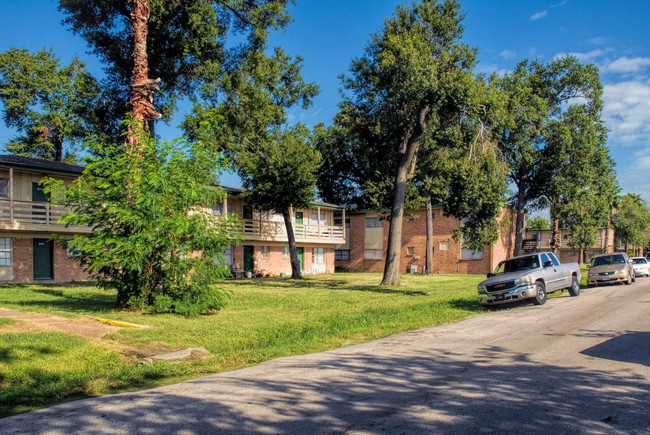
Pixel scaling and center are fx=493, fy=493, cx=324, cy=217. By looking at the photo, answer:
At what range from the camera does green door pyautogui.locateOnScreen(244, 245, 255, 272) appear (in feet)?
121

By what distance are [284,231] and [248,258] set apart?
3718mm

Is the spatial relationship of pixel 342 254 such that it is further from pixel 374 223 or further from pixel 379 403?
pixel 379 403

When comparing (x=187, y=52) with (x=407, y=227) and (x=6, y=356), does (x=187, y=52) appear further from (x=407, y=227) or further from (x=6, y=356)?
(x=407, y=227)

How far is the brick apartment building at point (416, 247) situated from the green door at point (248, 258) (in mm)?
11481

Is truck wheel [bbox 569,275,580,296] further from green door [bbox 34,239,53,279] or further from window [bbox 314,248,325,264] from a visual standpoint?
window [bbox 314,248,325,264]

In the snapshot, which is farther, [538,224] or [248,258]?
[538,224]

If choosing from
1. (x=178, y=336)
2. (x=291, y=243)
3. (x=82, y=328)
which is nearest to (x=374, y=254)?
(x=291, y=243)

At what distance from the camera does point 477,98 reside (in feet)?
74.2

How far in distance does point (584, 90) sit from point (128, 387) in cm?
4752

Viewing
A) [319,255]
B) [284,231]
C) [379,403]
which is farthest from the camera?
[319,255]

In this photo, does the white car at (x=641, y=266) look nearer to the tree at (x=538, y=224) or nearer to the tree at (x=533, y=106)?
the tree at (x=533, y=106)

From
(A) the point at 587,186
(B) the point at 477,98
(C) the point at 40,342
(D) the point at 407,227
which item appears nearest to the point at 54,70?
(D) the point at 407,227

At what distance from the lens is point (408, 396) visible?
579 centimetres

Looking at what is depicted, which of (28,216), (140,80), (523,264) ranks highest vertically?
(140,80)
